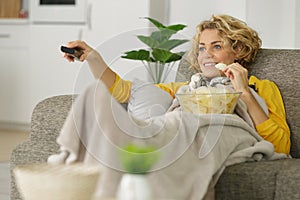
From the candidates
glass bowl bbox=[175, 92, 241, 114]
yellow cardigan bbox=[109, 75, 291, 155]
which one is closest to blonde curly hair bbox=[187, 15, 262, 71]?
yellow cardigan bbox=[109, 75, 291, 155]

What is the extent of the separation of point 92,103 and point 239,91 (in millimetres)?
1078

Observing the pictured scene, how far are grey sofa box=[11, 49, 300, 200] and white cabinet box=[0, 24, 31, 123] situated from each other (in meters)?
3.46

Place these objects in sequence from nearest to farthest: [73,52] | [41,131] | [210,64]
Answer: [73,52]
[41,131]
[210,64]

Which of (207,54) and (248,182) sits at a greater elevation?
(207,54)

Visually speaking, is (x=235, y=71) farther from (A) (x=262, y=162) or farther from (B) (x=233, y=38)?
(A) (x=262, y=162)

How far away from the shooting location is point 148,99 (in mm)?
2496

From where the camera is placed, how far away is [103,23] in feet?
18.1

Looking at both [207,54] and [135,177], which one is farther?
[207,54]

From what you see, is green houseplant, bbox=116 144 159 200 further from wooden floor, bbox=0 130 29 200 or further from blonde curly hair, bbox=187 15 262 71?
wooden floor, bbox=0 130 29 200

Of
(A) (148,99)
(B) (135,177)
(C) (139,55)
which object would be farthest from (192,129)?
(B) (135,177)

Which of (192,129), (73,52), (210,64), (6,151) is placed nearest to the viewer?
(192,129)

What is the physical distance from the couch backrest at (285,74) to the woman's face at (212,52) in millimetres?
112

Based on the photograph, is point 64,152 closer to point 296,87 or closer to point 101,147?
point 101,147

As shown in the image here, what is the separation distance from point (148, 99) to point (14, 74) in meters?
3.87
